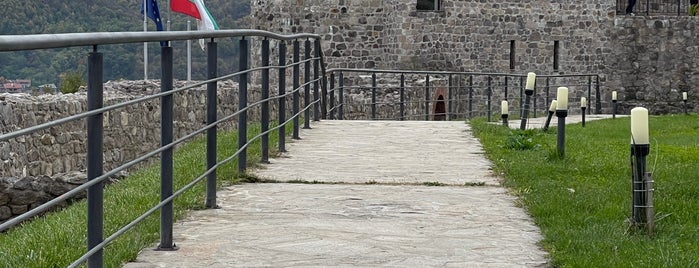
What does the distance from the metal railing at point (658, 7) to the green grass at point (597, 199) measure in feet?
74.9

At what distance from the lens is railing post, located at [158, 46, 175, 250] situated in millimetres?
5941

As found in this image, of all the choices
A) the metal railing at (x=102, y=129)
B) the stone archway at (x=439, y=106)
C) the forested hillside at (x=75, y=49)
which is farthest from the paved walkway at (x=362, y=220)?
the forested hillside at (x=75, y=49)

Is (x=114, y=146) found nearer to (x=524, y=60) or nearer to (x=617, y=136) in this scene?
(x=617, y=136)

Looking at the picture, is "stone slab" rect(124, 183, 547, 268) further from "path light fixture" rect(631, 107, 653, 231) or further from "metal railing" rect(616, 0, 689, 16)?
"metal railing" rect(616, 0, 689, 16)

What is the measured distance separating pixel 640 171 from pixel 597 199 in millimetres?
1251

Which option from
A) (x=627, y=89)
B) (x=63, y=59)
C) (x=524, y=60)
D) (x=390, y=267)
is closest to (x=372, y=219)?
(x=390, y=267)

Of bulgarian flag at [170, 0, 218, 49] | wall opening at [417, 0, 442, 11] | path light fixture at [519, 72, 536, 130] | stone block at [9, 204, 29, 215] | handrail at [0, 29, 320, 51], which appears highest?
wall opening at [417, 0, 442, 11]

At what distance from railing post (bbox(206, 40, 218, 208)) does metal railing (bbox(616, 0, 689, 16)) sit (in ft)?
97.9

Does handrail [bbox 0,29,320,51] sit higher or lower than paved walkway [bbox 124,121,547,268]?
higher

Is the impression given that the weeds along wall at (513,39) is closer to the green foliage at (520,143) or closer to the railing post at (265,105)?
the green foliage at (520,143)

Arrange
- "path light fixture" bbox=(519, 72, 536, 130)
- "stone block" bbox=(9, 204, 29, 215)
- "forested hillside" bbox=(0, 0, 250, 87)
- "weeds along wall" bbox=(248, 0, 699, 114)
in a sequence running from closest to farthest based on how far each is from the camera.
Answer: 1. "stone block" bbox=(9, 204, 29, 215)
2. "path light fixture" bbox=(519, 72, 536, 130)
3. "weeds along wall" bbox=(248, 0, 699, 114)
4. "forested hillside" bbox=(0, 0, 250, 87)

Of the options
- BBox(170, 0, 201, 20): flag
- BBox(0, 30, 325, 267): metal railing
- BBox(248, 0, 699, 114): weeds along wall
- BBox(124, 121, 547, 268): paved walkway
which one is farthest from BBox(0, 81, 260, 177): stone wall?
BBox(248, 0, 699, 114): weeds along wall

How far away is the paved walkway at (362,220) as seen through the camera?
5.96m

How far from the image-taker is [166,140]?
607cm
